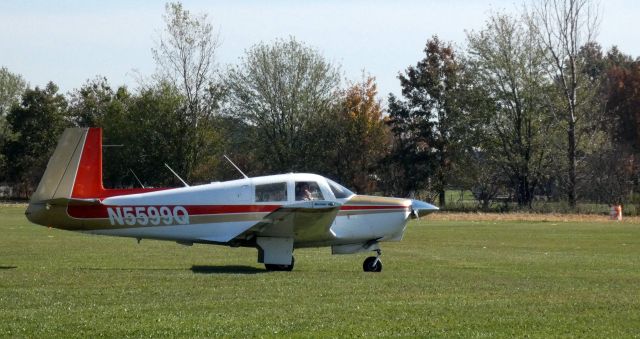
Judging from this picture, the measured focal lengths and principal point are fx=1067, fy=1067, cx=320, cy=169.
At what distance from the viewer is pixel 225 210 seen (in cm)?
1816

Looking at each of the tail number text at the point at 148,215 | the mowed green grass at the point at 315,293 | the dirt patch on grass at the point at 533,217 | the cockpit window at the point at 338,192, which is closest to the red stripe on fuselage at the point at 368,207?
the cockpit window at the point at 338,192

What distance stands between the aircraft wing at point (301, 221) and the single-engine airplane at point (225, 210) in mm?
16

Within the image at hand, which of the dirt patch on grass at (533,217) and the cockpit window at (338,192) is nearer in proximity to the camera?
the cockpit window at (338,192)

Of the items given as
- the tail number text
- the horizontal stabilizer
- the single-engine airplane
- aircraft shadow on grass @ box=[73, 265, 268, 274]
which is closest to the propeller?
the single-engine airplane

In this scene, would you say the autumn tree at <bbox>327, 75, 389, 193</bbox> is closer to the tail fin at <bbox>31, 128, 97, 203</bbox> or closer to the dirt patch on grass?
the dirt patch on grass

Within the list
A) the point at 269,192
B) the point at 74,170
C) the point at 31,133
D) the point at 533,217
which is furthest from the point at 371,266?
the point at 31,133

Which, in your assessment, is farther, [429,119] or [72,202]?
[429,119]

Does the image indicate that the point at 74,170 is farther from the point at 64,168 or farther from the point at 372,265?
the point at 372,265

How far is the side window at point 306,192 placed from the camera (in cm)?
1811

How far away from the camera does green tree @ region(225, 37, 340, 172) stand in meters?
64.4

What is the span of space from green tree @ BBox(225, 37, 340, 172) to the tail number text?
46299 mm

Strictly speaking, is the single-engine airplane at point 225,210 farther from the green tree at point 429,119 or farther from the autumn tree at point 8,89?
the autumn tree at point 8,89

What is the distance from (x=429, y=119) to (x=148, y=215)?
→ 45.6 meters

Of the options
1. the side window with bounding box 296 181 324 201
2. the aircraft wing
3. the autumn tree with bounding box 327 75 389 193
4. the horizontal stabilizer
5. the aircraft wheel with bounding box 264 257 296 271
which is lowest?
the aircraft wheel with bounding box 264 257 296 271
